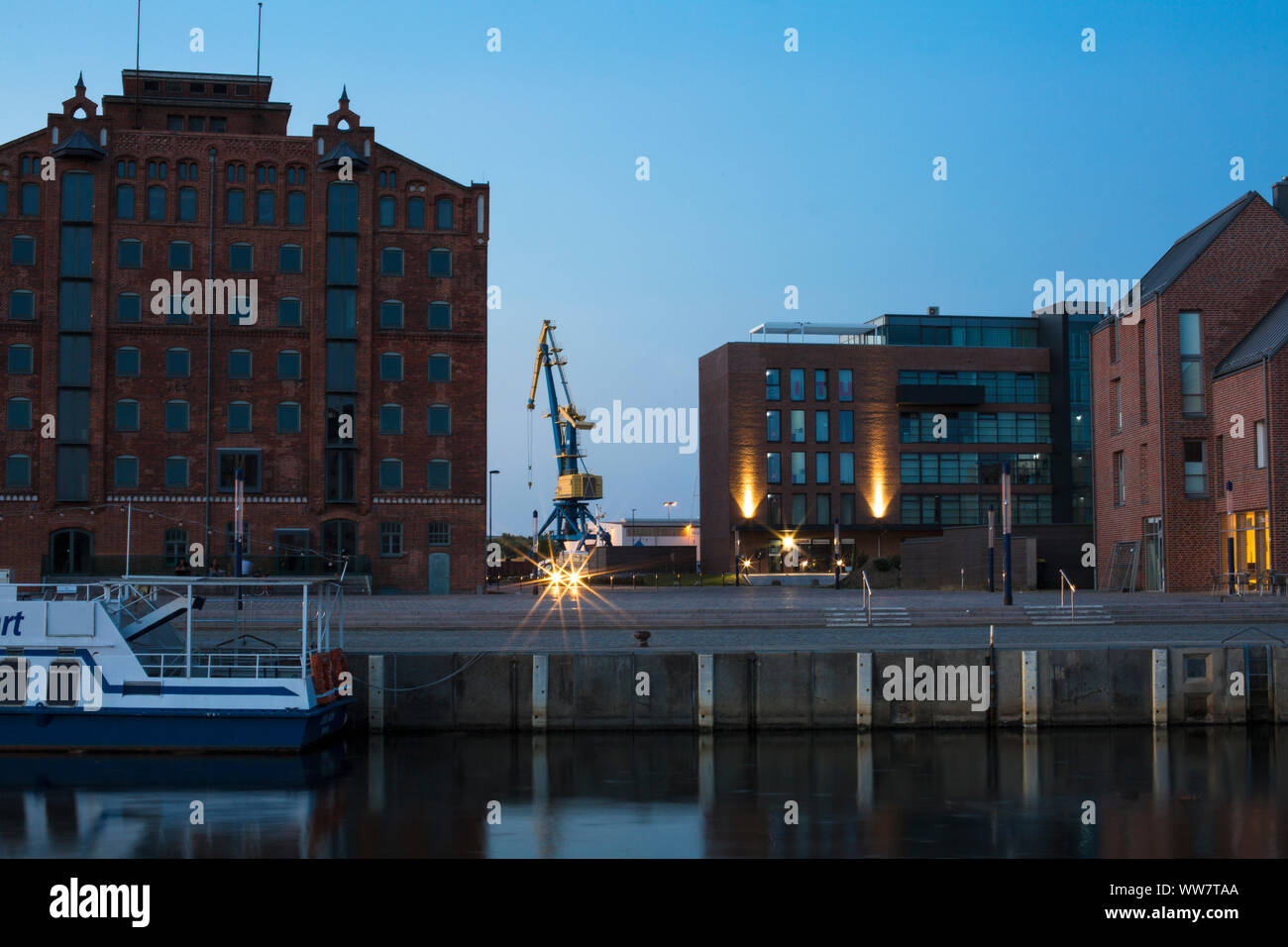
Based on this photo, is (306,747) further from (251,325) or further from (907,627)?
(251,325)

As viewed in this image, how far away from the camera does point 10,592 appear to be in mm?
25062

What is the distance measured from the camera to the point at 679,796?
66.6 feet

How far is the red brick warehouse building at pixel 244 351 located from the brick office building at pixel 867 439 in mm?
32382

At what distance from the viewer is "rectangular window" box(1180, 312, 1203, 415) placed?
52250 mm

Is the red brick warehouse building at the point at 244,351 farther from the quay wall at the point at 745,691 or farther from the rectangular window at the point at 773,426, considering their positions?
the quay wall at the point at 745,691

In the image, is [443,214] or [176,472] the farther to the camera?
[443,214]

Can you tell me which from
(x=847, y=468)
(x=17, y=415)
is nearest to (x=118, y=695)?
(x=17, y=415)

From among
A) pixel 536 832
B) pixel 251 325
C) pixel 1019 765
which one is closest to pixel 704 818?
pixel 536 832

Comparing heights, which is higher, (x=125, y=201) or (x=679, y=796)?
(x=125, y=201)

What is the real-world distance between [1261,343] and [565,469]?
7385 cm

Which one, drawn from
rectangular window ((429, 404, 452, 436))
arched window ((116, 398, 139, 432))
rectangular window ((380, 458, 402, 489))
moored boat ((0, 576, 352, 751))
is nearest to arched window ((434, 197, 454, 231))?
rectangular window ((429, 404, 452, 436))

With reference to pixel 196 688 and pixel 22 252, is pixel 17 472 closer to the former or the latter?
pixel 22 252

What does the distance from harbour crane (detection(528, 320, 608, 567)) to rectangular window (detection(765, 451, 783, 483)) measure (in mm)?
20152
